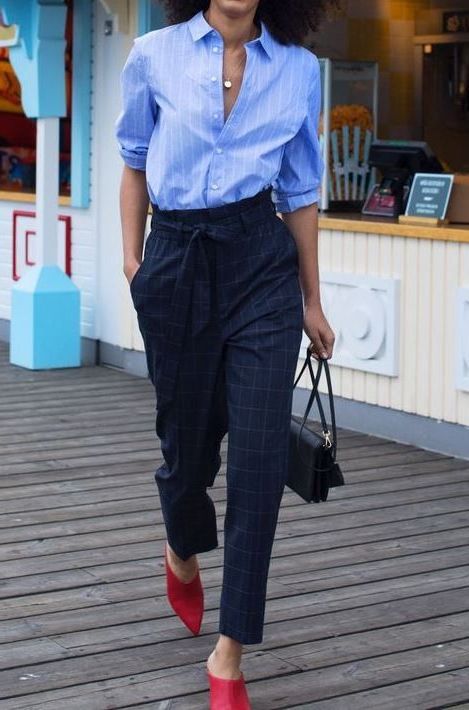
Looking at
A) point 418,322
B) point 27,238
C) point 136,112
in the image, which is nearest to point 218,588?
point 136,112

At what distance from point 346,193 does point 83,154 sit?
196 cm

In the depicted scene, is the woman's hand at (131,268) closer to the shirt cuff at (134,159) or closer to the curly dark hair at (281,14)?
the shirt cuff at (134,159)

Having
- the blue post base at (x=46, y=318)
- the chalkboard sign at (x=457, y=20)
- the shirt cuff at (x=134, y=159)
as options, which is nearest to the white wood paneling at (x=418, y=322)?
the blue post base at (x=46, y=318)

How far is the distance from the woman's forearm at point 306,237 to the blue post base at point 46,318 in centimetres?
541

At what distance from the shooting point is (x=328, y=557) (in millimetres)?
5047

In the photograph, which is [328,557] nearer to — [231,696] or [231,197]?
[231,696]

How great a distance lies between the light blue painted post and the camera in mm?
8883

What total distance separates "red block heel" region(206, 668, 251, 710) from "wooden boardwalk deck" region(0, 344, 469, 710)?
5.9 inches

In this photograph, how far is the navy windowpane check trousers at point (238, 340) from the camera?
3525 millimetres

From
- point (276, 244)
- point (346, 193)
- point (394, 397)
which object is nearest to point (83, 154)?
point (346, 193)

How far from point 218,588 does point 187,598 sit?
21.9 inches

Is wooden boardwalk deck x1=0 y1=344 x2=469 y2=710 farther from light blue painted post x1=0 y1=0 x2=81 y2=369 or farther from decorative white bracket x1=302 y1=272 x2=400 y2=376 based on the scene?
light blue painted post x1=0 y1=0 x2=81 y2=369

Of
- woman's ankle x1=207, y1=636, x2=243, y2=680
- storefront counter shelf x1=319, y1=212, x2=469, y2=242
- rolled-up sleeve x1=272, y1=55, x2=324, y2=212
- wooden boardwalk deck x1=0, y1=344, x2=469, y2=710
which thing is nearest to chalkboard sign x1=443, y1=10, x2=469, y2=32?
storefront counter shelf x1=319, y1=212, x2=469, y2=242

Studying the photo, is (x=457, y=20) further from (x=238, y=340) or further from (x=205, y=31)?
(x=238, y=340)
